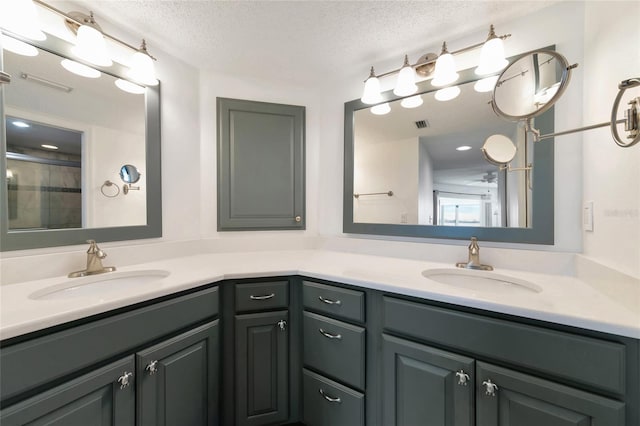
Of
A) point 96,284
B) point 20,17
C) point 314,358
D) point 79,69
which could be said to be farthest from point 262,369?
point 20,17

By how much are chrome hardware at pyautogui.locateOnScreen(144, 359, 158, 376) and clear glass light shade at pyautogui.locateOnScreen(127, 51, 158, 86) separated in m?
1.41

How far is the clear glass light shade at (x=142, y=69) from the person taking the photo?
138cm

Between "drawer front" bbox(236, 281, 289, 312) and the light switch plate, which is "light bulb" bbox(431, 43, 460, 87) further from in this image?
"drawer front" bbox(236, 281, 289, 312)

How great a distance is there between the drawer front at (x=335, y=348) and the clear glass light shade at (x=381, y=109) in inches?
52.0

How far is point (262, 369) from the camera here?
1.32 m

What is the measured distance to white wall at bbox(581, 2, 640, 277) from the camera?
840 millimetres

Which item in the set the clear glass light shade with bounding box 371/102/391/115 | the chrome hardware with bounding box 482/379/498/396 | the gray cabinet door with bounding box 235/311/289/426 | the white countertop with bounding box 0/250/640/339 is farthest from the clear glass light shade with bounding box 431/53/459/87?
the gray cabinet door with bounding box 235/311/289/426

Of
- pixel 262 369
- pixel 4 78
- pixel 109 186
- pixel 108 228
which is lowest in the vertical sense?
pixel 262 369

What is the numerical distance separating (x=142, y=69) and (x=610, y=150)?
2.15m

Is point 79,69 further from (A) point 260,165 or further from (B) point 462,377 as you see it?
(B) point 462,377

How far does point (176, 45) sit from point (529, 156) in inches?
79.4

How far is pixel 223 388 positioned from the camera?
1.27m

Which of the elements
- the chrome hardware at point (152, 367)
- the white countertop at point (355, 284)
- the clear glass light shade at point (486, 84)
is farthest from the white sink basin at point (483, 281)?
the chrome hardware at point (152, 367)

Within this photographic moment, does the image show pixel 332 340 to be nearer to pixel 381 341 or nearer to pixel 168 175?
pixel 381 341
